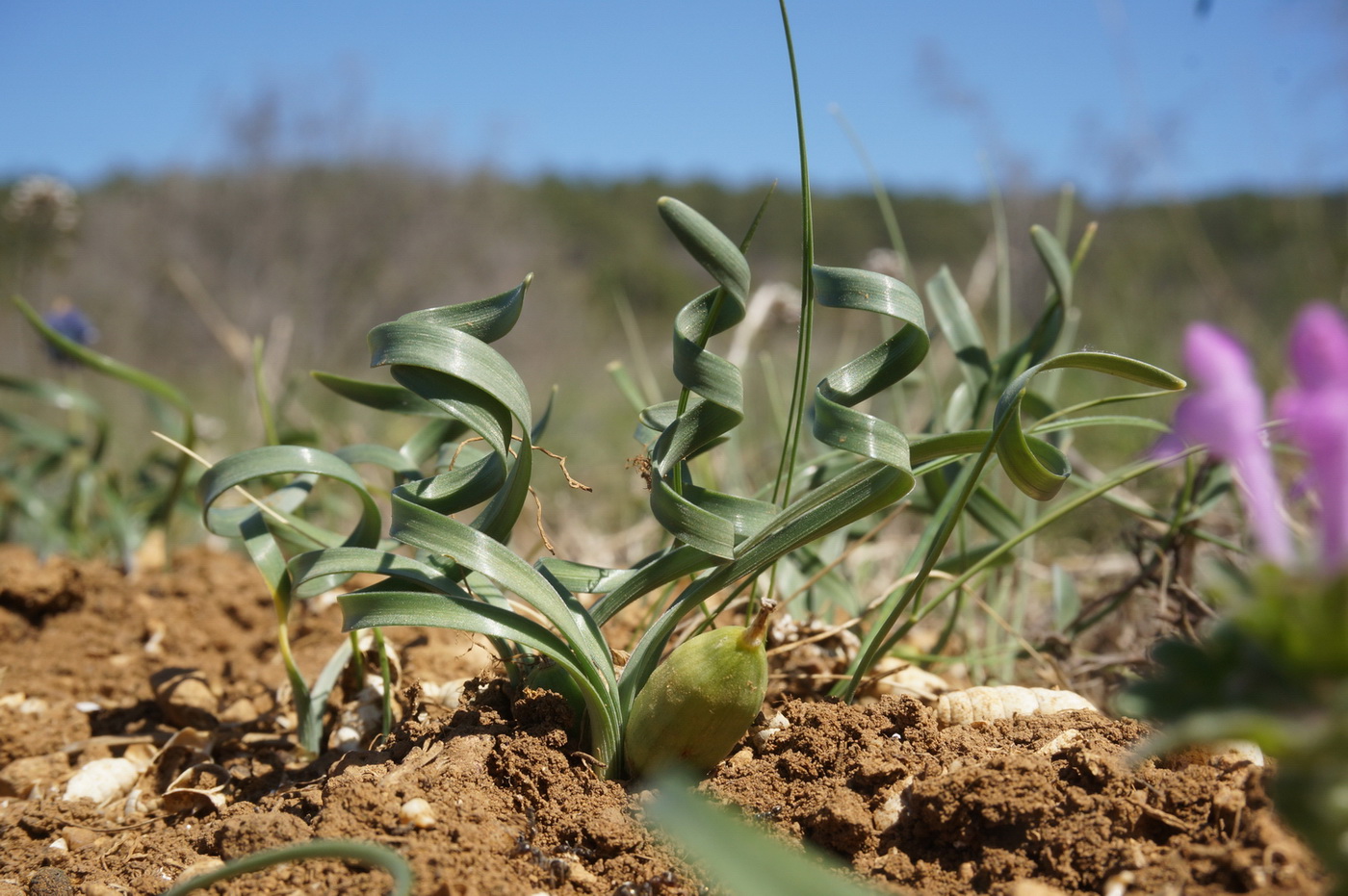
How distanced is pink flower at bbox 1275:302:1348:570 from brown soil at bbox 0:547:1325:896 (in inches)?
12.3

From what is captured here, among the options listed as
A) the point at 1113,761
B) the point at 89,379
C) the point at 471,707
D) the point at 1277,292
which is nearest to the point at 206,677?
the point at 471,707

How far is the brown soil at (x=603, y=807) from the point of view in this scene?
704 millimetres

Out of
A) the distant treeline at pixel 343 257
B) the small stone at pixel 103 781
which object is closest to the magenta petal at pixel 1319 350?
the small stone at pixel 103 781

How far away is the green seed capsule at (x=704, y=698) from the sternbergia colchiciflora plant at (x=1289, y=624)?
428 millimetres

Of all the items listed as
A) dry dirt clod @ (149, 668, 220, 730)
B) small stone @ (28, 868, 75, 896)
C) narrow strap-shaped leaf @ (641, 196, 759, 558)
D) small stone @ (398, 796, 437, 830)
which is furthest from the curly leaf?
dry dirt clod @ (149, 668, 220, 730)

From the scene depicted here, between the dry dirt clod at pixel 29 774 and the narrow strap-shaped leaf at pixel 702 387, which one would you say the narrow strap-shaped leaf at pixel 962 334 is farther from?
the dry dirt clod at pixel 29 774

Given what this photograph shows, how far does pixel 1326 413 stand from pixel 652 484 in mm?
550

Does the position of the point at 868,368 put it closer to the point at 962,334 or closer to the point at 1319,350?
the point at 962,334

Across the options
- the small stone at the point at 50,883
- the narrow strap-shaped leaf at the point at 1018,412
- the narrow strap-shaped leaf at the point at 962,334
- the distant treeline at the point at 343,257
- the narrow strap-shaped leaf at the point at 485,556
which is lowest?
the small stone at the point at 50,883

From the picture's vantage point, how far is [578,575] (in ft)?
3.20

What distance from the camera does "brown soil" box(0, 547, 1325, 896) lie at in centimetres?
70

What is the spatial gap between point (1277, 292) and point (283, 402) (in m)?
7.02

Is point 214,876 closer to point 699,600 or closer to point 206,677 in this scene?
point 699,600

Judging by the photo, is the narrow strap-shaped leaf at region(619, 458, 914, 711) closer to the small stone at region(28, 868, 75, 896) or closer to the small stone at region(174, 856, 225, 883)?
the small stone at region(174, 856, 225, 883)
